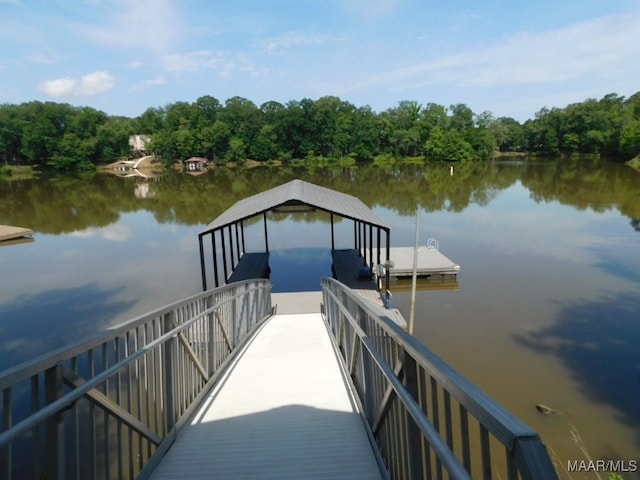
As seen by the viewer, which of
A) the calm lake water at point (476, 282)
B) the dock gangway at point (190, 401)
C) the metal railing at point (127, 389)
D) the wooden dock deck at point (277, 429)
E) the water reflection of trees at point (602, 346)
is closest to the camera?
the dock gangway at point (190, 401)

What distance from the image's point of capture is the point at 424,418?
171cm

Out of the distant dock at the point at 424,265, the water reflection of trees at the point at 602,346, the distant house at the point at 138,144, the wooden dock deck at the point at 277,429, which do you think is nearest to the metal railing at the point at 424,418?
the wooden dock deck at the point at 277,429

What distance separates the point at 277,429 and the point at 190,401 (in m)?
0.87

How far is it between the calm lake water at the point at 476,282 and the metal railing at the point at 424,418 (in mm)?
5651

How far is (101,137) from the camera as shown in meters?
74.1

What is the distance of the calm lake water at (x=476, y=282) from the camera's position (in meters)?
8.62

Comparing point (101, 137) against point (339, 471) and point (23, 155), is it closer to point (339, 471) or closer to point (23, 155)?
point (23, 155)

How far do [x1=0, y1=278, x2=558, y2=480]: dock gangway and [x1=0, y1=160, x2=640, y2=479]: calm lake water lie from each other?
575cm

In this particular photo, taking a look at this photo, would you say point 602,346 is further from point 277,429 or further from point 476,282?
point 277,429

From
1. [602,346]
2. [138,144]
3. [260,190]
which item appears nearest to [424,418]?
[602,346]

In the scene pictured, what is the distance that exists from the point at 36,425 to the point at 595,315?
538 inches

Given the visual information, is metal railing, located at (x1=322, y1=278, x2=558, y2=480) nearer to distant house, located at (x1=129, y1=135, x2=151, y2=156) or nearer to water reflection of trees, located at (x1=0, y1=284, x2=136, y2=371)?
water reflection of trees, located at (x1=0, y1=284, x2=136, y2=371)

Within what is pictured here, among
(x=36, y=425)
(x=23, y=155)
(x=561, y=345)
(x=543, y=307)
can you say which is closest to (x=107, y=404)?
(x=36, y=425)

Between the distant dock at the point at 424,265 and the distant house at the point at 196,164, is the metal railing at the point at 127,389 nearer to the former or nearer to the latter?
the distant dock at the point at 424,265
